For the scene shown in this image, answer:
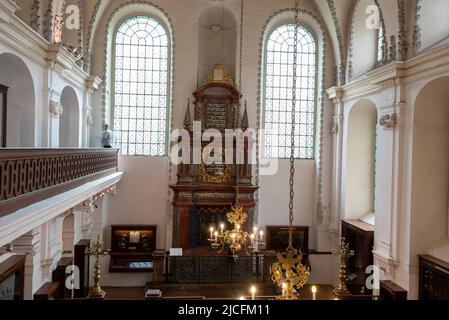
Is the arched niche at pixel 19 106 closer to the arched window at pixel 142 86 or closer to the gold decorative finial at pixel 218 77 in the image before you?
the arched window at pixel 142 86

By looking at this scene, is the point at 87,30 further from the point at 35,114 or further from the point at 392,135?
the point at 392,135

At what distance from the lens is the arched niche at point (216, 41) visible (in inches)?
614

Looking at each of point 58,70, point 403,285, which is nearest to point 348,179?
point 403,285

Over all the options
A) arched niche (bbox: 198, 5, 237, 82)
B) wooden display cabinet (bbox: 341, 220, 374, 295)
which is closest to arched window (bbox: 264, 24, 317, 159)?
arched niche (bbox: 198, 5, 237, 82)

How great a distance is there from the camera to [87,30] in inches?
555

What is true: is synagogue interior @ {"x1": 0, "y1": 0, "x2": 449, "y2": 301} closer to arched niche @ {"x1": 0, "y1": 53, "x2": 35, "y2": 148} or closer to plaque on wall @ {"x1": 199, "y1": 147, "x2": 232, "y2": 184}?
plaque on wall @ {"x1": 199, "y1": 147, "x2": 232, "y2": 184}

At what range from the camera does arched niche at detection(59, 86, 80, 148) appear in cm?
1322

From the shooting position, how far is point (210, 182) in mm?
14805

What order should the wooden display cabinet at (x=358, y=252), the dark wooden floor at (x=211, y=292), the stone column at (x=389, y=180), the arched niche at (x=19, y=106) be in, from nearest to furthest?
1. the arched niche at (x=19, y=106)
2. the stone column at (x=389, y=180)
3. the wooden display cabinet at (x=358, y=252)
4. the dark wooden floor at (x=211, y=292)

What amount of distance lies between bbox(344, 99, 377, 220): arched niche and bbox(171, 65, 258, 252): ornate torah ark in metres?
3.31

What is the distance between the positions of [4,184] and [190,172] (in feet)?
31.9

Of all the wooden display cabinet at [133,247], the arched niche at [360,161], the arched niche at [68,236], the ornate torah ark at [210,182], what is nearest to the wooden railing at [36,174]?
the arched niche at [68,236]

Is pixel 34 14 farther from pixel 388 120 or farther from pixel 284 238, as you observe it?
pixel 284 238

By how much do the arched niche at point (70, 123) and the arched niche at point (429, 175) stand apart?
9998 millimetres
